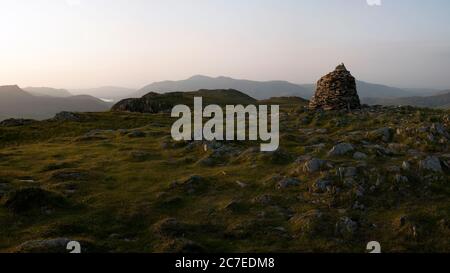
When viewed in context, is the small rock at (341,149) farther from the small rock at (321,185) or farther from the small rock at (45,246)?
the small rock at (45,246)

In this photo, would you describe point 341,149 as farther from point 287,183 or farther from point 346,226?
point 346,226

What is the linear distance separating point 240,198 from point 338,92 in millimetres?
32870

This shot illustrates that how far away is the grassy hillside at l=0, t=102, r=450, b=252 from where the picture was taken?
16531mm

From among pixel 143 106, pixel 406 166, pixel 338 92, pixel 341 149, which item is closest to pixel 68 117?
pixel 143 106

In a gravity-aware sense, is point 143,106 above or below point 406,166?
above

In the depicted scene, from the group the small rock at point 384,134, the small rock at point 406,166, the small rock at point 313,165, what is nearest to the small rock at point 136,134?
the small rock at point 384,134

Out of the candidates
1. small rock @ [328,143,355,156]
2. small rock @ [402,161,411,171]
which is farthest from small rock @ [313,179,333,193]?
small rock @ [328,143,355,156]

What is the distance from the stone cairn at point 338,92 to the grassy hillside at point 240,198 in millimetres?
18080

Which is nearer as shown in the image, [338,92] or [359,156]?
[359,156]

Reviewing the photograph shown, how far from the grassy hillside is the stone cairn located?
18.1m

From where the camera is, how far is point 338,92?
166 feet

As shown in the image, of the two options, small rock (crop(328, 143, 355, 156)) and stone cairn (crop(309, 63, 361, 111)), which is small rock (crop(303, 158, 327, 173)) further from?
stone cairn (crop(309, 63, 361, 111))

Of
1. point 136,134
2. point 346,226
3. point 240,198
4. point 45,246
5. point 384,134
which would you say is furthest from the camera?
point 136,134

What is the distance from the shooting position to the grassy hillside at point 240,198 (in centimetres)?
1653
